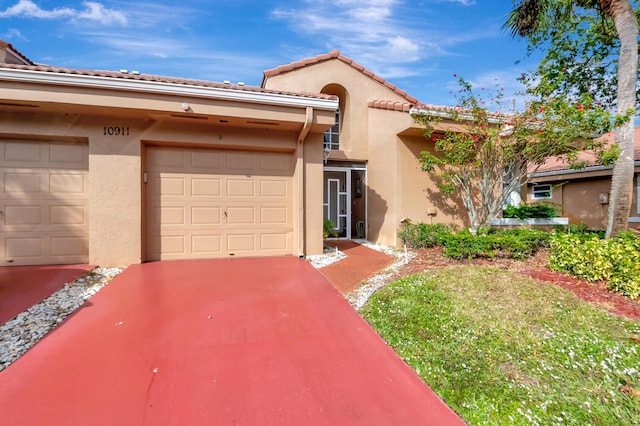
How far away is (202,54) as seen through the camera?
25.4 ft

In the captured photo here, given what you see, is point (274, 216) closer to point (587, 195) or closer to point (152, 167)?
point (152, 167)

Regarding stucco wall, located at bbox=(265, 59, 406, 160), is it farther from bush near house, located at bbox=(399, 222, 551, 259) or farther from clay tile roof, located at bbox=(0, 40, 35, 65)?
clay tile roof, located at bbox=(0, 40, 35, 65)

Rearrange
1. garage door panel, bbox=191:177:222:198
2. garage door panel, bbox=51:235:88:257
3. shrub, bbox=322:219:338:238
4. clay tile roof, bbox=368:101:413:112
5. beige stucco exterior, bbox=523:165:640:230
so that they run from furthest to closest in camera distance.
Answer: beige stucco exterior, bbox=523:165:640:230 < shrub, bbox=322:219:338:238 < clay tile roof, bbox=368:101:413:112 < garage door panel, bbox=191:177:222:198 < garage door panel, bbox=51:235:88:257

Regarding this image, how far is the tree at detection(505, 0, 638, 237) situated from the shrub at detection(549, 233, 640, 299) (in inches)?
53.2

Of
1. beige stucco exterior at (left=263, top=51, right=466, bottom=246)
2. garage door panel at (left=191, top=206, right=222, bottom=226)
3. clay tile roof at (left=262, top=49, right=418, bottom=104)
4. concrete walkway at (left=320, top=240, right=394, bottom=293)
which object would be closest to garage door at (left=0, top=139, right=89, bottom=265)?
garage door panel at (left=191, top=206, right=222, bottom=226)

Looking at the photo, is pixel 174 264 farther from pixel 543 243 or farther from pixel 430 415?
pixel 543 243

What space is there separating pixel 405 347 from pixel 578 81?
12.5 meters

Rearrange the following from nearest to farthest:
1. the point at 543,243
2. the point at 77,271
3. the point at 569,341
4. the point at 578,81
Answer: the point at 569,341 → the point at 77,271 → the point at 543,243 → the point at 578,81

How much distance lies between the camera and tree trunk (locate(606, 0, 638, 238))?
19.9ft

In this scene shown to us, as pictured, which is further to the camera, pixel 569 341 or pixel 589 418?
pixel 569 341

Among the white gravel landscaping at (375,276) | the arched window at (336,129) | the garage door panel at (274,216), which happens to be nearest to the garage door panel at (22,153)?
the garage door panel at (274,216)

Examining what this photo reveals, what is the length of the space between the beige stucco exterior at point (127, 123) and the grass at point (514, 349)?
396 centimetres

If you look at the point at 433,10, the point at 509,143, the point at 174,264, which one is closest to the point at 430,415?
the point at 174,264

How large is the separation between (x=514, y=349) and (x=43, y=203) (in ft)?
28.5
